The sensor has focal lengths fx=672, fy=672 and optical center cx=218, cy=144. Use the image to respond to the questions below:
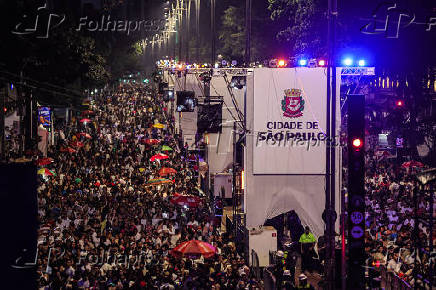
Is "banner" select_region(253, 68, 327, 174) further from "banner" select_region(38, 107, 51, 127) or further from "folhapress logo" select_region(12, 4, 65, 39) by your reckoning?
"banner" select_region(38, 107, 51, 127)

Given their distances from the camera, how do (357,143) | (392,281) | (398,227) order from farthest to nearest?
(398,227), (392,281), (357,143)

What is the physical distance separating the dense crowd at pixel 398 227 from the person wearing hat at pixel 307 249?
5.81ft

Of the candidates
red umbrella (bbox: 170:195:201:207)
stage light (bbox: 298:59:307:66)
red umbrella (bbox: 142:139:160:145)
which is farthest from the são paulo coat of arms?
red umbrella (bbox: 142:139:160:145)

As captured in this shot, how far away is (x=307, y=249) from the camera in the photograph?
67.8 ft

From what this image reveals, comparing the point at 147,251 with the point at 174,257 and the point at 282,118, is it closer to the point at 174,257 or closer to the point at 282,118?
the point at 174,257

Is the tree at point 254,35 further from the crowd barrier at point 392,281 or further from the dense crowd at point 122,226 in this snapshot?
the crowd barrier at point 392,281

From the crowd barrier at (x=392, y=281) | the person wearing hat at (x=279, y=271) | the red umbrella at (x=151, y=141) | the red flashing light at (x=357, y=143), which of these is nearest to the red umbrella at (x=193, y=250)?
the person wearing hat at (x=279, y=271)

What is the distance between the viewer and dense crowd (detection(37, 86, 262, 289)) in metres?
17.7

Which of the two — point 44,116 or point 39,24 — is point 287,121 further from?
point 44,116

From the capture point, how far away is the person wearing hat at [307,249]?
2053cm

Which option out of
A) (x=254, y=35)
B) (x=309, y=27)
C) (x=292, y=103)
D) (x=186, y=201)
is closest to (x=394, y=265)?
(x=292, y=103)

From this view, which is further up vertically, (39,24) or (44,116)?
(39,24)

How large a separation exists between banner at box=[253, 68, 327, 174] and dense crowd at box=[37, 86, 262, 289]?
124 inches

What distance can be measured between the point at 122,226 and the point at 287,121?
23.3 ft
